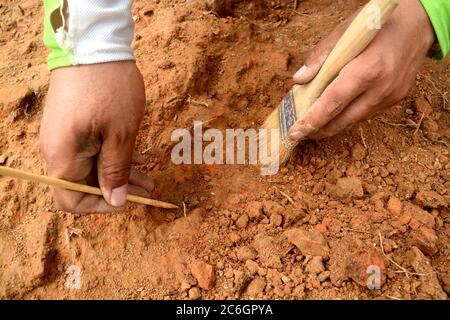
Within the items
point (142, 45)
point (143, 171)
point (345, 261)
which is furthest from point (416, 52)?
point (142, 45)

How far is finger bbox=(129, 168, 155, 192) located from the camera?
4.79 ft

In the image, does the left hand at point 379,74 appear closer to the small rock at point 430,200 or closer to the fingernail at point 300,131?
the fingernail at point 300,131

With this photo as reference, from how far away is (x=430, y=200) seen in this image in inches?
57.3

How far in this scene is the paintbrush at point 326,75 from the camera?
1140mm

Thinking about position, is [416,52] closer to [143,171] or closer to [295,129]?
[295,129]

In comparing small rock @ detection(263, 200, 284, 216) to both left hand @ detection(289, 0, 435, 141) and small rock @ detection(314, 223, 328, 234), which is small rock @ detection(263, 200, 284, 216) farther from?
left hand @ detection(289, 0, 435, 141)

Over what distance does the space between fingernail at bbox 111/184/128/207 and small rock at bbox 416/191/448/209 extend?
3.32 feet

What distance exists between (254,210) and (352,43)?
63 cm

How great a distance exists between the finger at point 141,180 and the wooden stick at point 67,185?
0.08 m

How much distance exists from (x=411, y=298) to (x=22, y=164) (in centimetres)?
141

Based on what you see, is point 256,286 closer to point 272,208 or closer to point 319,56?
point 272,208

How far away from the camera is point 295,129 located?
141cm

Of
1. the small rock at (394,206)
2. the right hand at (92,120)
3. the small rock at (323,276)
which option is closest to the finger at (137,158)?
the right hand at (92,120)

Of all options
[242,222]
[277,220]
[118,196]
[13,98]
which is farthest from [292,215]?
[13,98]
